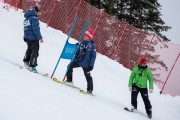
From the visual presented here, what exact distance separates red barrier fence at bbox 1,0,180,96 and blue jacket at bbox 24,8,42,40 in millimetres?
8243

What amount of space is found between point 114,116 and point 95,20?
11.7 m

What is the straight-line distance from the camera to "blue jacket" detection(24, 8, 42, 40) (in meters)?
9.55

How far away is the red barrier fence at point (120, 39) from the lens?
54.5ft

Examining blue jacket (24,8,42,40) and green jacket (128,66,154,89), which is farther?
green jacket (128,66,154,89)

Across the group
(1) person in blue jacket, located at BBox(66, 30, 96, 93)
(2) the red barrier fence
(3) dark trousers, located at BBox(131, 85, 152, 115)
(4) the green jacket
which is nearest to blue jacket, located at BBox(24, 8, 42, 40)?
(1) person in blue jacket, located at BBox(66, 30, 96, 93)

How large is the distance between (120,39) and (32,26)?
32.1 ft

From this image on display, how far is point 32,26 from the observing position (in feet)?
31.4

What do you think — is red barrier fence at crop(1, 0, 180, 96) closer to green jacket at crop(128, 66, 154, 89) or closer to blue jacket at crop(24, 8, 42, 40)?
green jacket at crop(128, 66, 154, 89)

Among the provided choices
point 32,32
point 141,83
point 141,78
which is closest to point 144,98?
point 141,83

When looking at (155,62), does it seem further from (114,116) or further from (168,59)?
(114,116)

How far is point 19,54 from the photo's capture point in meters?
12.1

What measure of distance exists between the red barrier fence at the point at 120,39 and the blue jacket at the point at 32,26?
27.0 ft

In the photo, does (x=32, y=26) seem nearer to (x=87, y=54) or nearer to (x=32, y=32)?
(x=32, y=32)

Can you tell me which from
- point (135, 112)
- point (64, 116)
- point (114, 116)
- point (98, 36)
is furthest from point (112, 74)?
point (64, 116)
